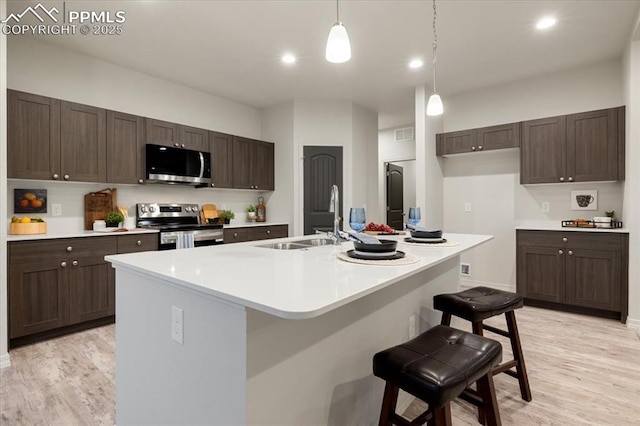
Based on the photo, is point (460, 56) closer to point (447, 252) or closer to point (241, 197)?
point (447, 252)

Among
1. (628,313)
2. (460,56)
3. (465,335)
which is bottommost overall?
(628,313)

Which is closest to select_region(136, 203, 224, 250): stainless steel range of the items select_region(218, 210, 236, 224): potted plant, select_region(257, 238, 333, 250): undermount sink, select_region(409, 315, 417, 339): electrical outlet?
select_region(218, 210, 236, 224): potted plant

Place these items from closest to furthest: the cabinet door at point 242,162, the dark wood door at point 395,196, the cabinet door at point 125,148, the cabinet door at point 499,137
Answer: the cabinet door at point 125,148
the cabinet door at point 499,137
the cabinet door at point 242,162
the dark wood door at point 395,196

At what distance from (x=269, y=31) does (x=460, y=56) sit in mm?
2029

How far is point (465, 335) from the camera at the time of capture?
146cm

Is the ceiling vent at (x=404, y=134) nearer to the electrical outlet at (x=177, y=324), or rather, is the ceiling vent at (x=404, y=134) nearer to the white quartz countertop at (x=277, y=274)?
the white quartz countertop at (x=277, y=274)

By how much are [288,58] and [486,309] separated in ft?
10.3

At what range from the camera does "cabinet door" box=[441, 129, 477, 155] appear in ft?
14.7

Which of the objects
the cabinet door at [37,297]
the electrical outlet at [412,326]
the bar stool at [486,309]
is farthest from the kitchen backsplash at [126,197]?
the bar stool at [486,309]

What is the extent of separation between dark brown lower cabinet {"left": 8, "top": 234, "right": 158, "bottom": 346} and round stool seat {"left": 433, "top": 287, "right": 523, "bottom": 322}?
2.95 m

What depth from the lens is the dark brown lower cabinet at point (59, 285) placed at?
8.88ft

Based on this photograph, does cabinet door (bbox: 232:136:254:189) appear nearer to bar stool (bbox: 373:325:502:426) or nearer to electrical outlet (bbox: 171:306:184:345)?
electrical outlet (bbox: 171:306:184:345)

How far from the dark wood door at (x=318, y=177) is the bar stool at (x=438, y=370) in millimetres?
3587

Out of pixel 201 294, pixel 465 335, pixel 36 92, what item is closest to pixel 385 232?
pixel 465 335
